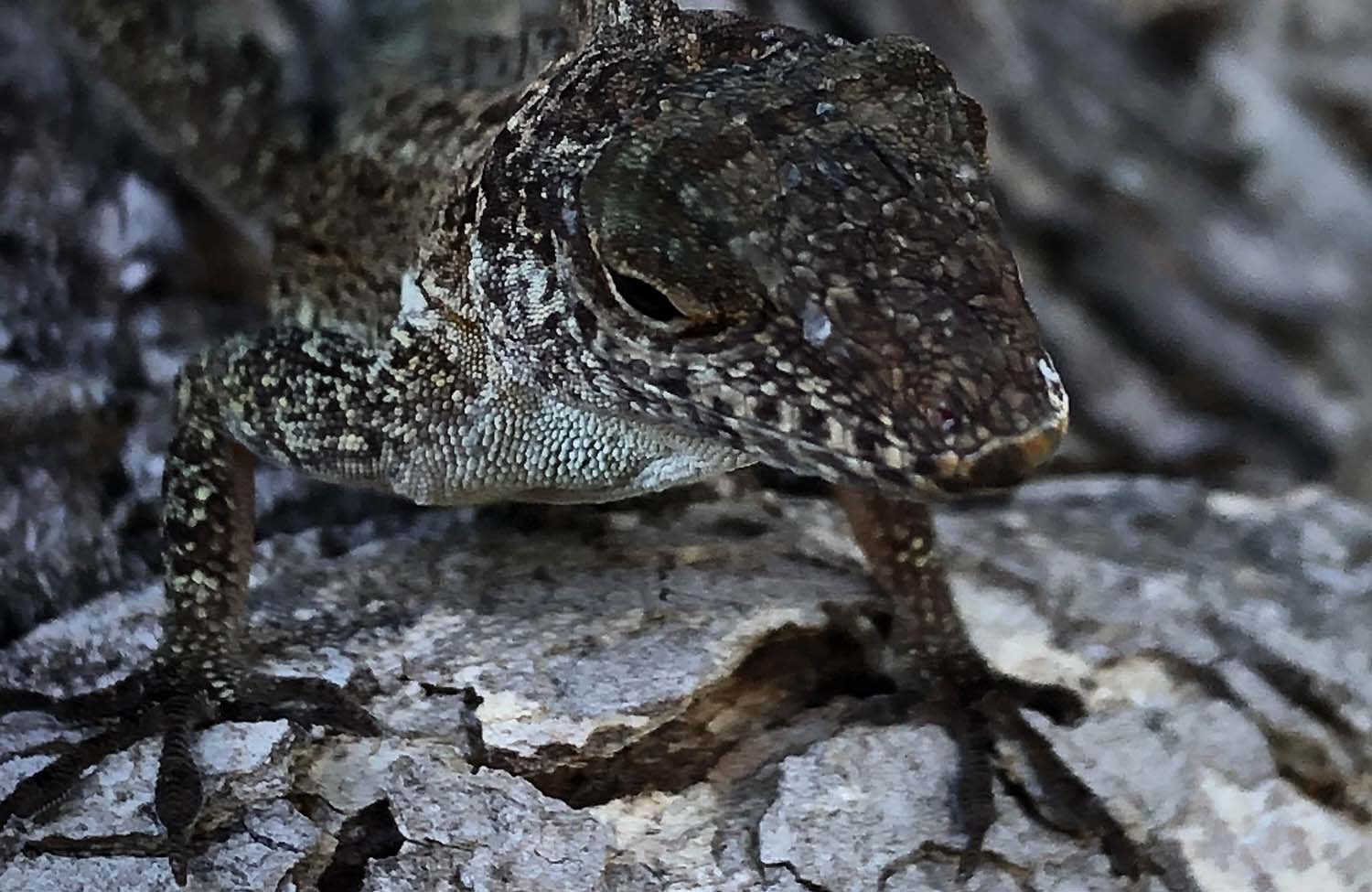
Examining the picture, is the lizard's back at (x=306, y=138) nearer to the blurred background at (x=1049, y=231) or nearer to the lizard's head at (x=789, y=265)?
the blurred background at (x=1049, y=231)

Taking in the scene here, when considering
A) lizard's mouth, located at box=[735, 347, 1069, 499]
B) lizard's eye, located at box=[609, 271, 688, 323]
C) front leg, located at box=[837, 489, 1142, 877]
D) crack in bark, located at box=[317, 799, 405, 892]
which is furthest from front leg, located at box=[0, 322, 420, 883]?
front leg, located at box=[837, 489, 1142, 877]

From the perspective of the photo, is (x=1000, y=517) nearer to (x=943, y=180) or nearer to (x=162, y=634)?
(x=943, y=180)

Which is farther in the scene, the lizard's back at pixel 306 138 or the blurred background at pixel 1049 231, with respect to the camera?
the blurred background at pixel 1049 231

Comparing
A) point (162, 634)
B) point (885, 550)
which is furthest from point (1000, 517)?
point (162, 634)

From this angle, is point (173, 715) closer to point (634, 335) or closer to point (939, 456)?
point (634, 335)

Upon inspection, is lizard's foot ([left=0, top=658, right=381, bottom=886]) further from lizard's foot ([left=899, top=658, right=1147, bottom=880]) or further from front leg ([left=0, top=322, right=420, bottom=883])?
lizard's foot ([left=899, top=658, right=1147, bottom=880])

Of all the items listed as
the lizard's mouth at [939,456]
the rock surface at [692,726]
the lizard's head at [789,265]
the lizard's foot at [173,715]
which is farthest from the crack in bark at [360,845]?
the lizard's mouth at [939,456]
